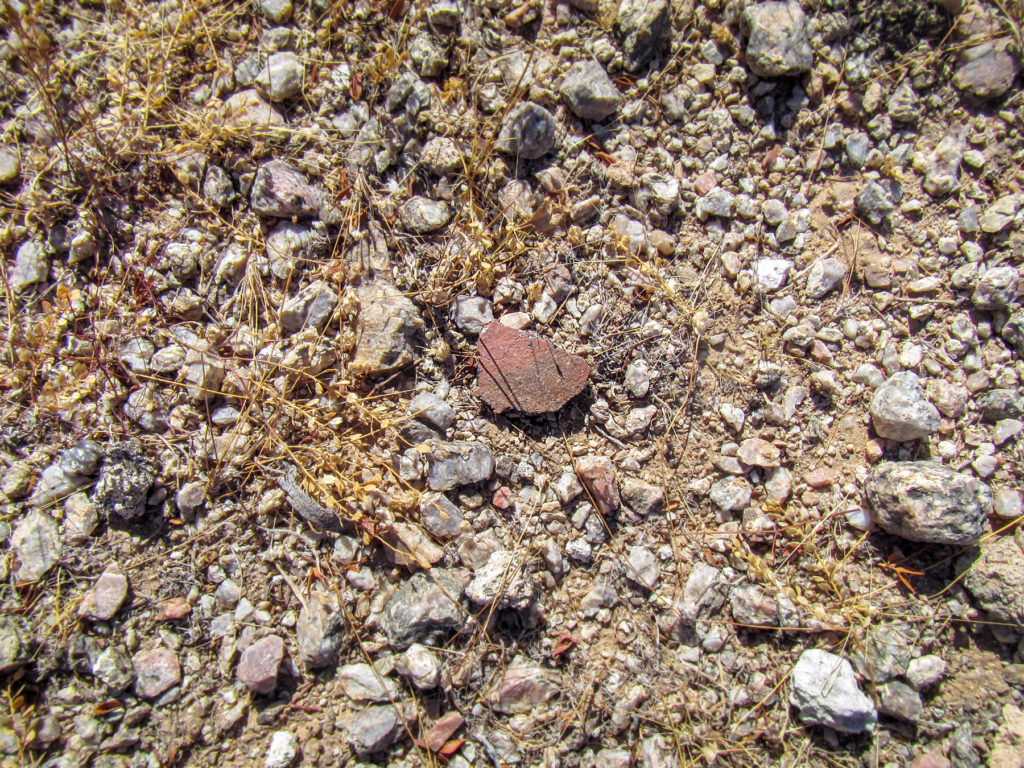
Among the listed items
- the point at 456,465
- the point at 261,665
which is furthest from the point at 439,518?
the point at 261,665

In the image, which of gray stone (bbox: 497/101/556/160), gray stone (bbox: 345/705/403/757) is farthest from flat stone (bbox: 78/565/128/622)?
gray stone (bbox: 497/101/556/160)

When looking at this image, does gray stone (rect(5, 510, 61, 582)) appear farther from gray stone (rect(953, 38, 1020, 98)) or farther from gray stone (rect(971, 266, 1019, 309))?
gray stone (rect(953, 38, 1020, 98))

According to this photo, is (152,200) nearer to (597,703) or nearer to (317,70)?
(317,70)

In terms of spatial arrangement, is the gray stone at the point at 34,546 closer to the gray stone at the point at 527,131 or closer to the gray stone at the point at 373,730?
the gray stone at the point at 373,730

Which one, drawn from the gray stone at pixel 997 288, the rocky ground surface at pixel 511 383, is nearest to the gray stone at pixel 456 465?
the rocky ground surface at pixel 511 383

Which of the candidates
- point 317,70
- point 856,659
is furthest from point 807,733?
point 317,70
